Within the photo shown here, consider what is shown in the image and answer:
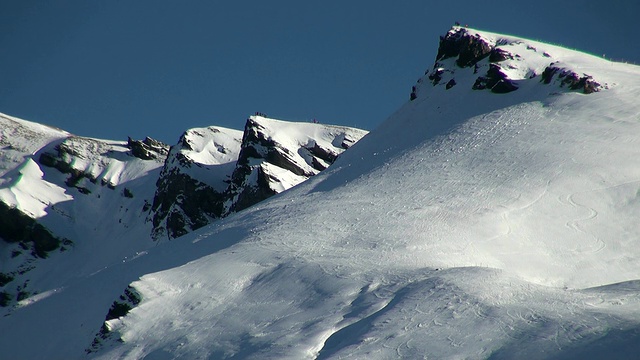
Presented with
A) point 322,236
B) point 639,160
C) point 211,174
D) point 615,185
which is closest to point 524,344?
point 322,236

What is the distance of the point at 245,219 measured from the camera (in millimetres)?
39969

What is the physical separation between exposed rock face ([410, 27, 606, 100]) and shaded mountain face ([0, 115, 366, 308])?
1872 cm

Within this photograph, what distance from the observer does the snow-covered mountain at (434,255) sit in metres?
19.5

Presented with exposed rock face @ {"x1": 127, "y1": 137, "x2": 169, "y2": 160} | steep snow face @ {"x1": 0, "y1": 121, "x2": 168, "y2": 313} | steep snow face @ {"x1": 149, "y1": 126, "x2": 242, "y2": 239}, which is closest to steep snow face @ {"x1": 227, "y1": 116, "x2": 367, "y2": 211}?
steep snow face @ {"x1": 149, "y1": 126, "x2": 242, "y2": 239}

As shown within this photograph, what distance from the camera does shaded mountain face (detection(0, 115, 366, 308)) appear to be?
7419 centimetres

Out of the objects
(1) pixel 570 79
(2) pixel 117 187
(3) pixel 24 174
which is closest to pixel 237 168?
(2) pixel 117 187

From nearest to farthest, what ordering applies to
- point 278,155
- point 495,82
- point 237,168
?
point 495,82
point 237,168
point 278,155

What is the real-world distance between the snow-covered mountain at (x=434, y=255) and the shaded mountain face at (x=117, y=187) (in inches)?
833

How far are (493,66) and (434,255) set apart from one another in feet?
103

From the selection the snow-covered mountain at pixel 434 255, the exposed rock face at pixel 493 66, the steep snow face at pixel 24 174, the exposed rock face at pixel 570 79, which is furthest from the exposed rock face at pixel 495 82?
the steep snow face at pixel 24 174

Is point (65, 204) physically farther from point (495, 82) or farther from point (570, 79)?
point (570, 79)

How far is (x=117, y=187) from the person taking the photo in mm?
90062

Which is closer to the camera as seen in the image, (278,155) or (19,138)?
(278,155)

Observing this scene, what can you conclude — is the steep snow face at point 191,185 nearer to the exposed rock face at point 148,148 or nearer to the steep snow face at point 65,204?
the steep snow face at point 65,204
